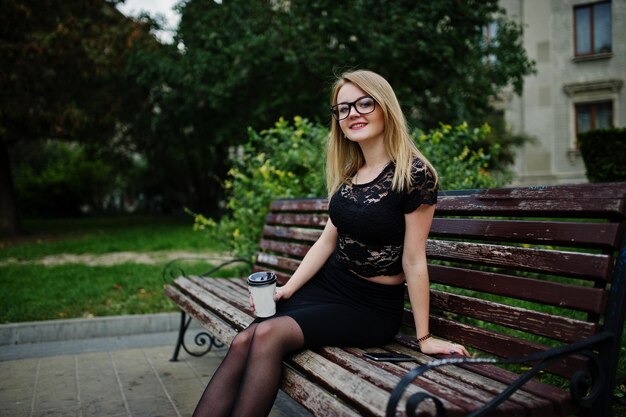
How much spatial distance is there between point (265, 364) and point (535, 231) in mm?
1206

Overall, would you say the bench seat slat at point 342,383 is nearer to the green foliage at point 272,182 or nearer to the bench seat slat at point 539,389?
the bench seat slat at point 539,389

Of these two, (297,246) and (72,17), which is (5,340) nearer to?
(297,246)

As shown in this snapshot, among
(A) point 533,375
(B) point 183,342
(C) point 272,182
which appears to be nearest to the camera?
(A) point 533,375

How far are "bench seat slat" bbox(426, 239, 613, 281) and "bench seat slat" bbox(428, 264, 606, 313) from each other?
0.05 metres

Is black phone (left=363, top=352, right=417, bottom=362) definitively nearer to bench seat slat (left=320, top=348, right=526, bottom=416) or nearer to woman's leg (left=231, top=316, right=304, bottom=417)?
bench seat slat (left=320, top=348, right=526, bottom=416)

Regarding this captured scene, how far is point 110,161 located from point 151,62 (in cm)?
681

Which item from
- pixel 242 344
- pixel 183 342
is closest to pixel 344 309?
pixel 242 344

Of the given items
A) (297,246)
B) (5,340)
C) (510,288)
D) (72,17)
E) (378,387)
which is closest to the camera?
(378,387)

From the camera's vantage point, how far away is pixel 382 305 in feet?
8.43

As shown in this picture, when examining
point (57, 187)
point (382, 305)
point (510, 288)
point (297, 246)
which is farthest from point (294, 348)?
point (57, 187)

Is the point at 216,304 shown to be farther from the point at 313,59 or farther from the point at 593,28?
the point at 593,28

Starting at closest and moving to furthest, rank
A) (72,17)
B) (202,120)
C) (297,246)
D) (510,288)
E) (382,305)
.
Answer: (510,288) < (382,305) < (297,246) < (72,17) < (202,120)

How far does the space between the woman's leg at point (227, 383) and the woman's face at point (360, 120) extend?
102cm

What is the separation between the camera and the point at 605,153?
938cm
